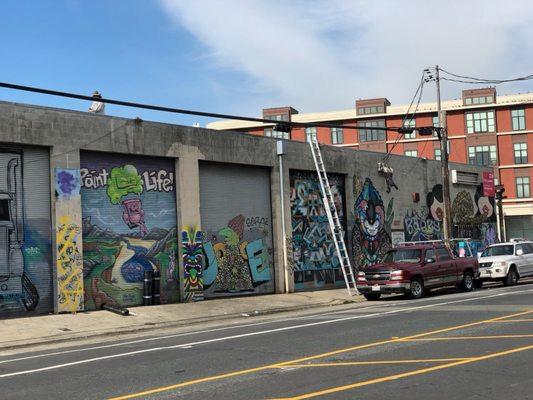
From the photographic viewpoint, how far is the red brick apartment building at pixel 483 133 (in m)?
77.9

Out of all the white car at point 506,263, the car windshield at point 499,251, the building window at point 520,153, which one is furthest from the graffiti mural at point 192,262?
the building window at point 520,153

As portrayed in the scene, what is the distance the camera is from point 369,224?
30.0 meters

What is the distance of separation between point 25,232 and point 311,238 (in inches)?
489

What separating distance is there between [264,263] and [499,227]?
26.3 m

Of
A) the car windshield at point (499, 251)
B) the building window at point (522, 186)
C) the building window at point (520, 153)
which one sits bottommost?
the car windshield at point (499, 251)

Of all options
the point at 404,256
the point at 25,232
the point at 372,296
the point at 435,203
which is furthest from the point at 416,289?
the point at 435,203

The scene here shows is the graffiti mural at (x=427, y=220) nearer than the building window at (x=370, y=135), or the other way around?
the graffiti mural at (x=427, y=220)

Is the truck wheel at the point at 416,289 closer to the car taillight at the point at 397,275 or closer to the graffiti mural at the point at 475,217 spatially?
the car taillight at the point at 397,275

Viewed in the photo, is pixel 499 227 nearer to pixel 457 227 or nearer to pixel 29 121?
pixel 457 227

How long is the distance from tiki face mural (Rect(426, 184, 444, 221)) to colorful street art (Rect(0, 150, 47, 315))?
21942 millimetres

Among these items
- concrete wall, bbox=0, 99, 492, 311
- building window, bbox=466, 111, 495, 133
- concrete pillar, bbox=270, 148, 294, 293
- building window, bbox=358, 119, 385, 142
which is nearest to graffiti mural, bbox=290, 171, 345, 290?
concrete wall, bbox=0, 99, 492, 311

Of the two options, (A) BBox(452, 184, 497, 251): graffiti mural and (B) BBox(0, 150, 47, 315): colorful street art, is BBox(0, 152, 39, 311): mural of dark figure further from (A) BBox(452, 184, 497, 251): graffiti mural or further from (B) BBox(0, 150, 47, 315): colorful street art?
(A) BBox(452, 184, 497, 251): graffiti mural

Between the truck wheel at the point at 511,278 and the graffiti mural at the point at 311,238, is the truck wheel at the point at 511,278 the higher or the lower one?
the lower one

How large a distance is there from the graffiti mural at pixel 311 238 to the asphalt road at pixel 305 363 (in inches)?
466
